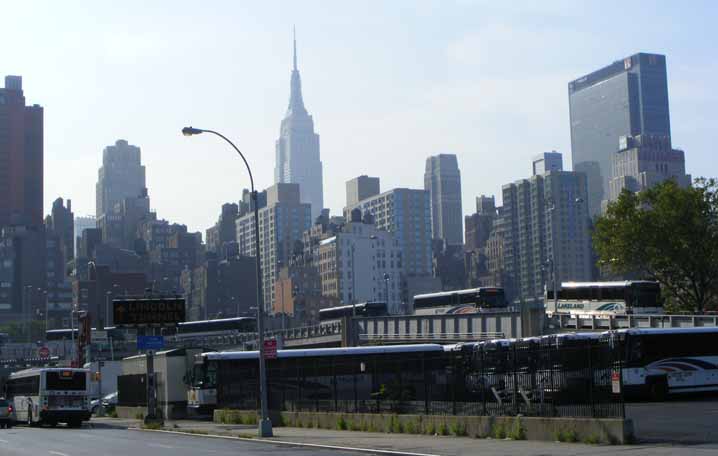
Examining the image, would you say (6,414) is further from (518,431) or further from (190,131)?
(518,431)

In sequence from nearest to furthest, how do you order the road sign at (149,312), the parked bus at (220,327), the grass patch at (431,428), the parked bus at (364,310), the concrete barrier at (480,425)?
the concrete barrier at (480,425) < the grass patch at (431,428) < the road sign at (149,312) < the parked bus at (364,310) < the parked bus at (220,327)

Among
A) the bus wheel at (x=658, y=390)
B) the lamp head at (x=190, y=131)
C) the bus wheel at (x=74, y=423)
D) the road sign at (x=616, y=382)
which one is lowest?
the bus wheel at (x=74, y=423)

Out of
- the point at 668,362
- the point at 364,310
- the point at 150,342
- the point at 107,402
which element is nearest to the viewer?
the point at 668,362

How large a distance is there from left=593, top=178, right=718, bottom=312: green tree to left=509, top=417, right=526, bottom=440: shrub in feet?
197

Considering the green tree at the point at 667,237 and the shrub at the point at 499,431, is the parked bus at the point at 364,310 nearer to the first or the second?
the green tree at the point at 667,237

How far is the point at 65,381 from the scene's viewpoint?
186 ft

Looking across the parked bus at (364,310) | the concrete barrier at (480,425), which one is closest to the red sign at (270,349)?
the concrete barrier at (480,425)

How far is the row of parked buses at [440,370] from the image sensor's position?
3553cm

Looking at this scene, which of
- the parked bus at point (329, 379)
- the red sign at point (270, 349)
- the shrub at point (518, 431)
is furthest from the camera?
the red sign at point (270, 349)

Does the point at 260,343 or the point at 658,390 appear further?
the point at 658,390

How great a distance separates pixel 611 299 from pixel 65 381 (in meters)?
42.0

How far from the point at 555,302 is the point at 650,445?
58512 mm

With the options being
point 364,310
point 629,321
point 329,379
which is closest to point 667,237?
point 629,321

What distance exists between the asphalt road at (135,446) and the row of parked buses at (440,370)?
595 cm
